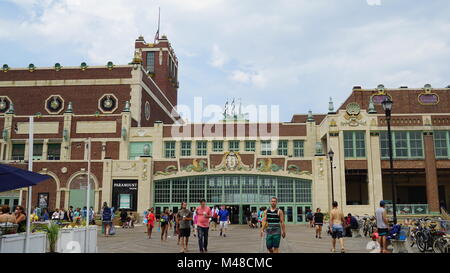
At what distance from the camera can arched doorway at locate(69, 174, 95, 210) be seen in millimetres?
38922

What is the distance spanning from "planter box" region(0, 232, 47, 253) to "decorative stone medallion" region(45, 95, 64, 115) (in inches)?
1513

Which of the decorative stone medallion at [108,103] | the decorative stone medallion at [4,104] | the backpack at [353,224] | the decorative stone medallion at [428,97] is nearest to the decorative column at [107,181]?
the decorative stone medallion at [108,103]

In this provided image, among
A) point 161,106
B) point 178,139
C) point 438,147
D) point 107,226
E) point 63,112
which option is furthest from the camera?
point 161,106

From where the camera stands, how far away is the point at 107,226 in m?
23.7

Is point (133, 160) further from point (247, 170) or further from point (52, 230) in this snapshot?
point (52, 230)

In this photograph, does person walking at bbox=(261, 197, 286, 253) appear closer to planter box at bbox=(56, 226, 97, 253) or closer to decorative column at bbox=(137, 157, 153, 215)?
planter box at bbox=(56, 226, 97, 253)

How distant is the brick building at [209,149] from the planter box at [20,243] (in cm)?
2594

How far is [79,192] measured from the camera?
39.2 meters

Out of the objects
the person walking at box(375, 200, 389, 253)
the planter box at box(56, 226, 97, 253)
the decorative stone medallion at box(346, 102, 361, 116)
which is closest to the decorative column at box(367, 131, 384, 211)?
the decorative stone medallion at box(346, 102, 361, 116)

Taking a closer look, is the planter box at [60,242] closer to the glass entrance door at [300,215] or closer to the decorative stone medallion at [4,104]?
the glass entrance door at [300,215]

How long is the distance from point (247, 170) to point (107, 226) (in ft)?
53.1

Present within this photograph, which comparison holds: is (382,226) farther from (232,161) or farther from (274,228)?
(232,161)

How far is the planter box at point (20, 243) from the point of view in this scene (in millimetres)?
10164
